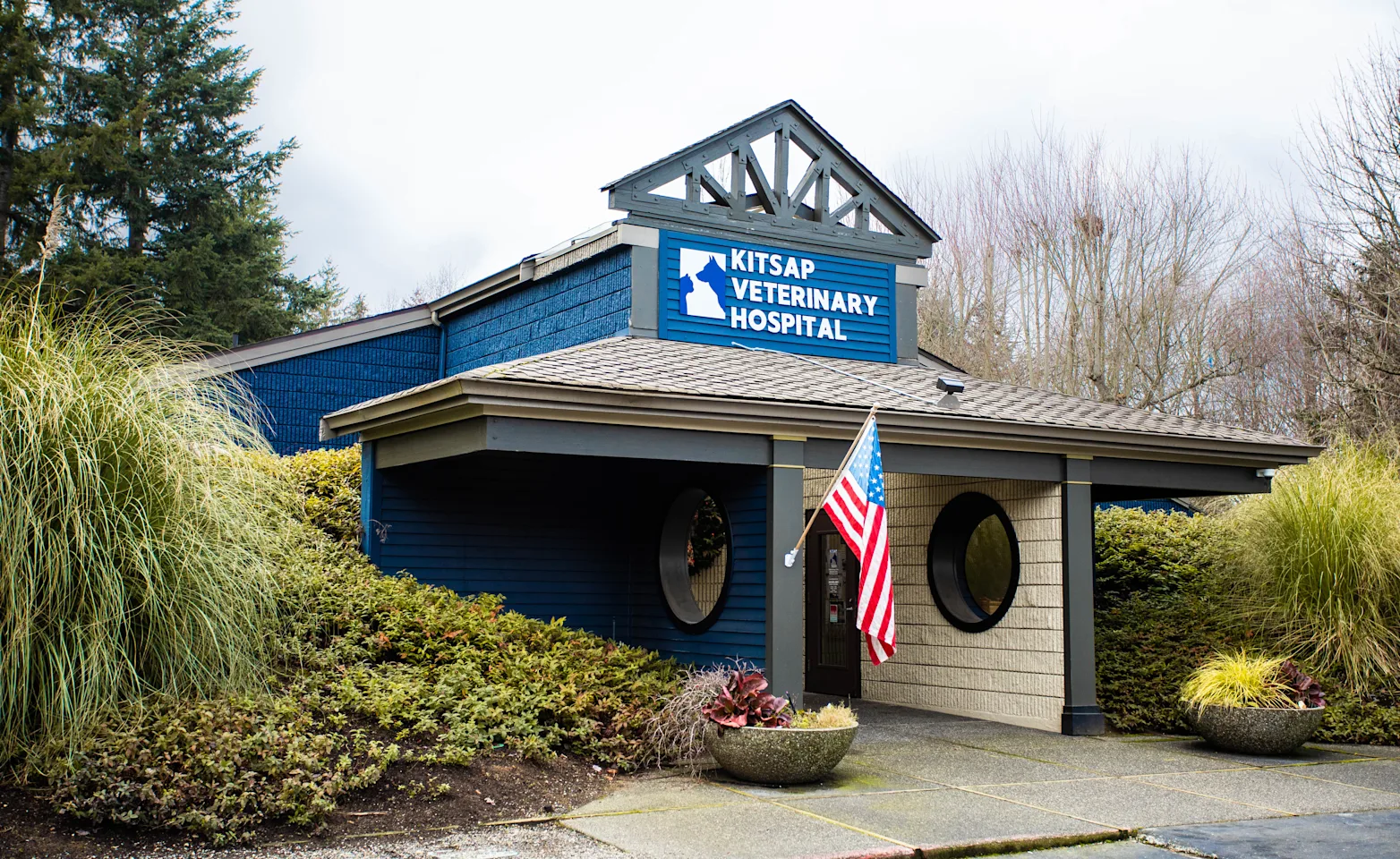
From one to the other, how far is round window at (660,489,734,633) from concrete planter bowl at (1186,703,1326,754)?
401cm

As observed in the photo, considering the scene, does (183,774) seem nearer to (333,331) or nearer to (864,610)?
(864,610)

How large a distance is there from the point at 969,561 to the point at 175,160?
61.2 ft

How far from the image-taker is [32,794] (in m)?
5.82

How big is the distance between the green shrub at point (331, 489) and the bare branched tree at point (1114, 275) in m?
16.5

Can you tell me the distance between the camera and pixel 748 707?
295 inches

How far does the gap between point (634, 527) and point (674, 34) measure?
30.5 metres

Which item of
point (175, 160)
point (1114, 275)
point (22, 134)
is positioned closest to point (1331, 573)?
point (1114, 275)

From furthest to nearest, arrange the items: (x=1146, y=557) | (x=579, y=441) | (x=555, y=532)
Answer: (x=1146, y=557) → (x=555, y=532) → (x=579, y=441)

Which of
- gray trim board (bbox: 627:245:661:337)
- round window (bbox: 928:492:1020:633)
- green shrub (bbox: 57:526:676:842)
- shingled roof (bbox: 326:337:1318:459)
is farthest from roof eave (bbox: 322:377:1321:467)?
gray trim board (bbox: 627:245:661:337)

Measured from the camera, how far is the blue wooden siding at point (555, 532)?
1020cm

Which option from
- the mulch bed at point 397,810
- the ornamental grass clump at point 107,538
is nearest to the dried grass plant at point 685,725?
the mulch bed at point 397,810

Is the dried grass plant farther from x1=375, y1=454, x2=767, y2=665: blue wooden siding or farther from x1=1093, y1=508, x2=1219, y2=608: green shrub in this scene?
x1=1093, y1=508, x2=1219, y2=608: green shrub

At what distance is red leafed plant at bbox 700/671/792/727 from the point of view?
24.3 feet

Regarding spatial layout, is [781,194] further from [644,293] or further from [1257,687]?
[1257,687]
